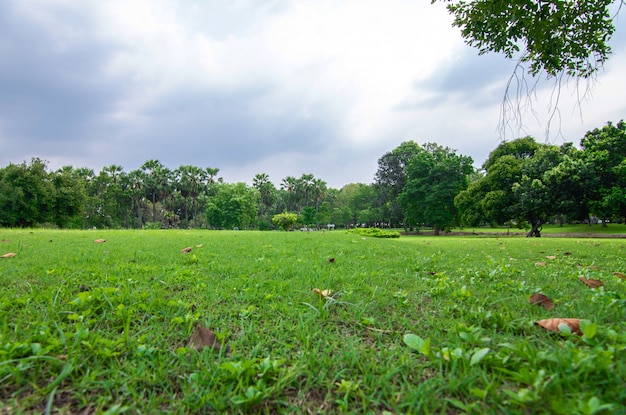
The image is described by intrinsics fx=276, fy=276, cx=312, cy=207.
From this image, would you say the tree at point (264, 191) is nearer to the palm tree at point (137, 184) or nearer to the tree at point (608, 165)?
the palm tree at point (137, 184)

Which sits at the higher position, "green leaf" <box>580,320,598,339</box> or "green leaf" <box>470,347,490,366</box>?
"green leaf" <box>580,320,598,339</box>

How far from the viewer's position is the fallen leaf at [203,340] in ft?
4.46

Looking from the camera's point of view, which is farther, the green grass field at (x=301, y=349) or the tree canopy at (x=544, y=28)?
the tree canopy at (x=544, y=28)

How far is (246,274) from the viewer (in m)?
2.74

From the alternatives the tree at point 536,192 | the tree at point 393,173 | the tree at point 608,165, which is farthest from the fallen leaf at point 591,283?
the tree at point 393,173

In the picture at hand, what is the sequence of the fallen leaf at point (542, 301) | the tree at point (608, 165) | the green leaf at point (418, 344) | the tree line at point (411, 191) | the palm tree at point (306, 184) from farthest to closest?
the palm tree at point (306, 184), the tree line at point (411, 191), the tree at point (608, 165), the fallen leaf at point (542, 301), the green leaf at point (418, 344)

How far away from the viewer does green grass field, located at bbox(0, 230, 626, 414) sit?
996mm

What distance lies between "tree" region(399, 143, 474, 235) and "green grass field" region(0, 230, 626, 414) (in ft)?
93.1

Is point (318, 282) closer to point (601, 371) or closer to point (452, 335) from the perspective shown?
point (452, 335)

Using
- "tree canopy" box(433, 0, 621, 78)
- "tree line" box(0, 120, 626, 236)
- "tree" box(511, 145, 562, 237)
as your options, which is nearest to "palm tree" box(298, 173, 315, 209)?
"tree line" box(0, 120, 626, 236)

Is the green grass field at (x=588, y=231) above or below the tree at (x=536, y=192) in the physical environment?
below

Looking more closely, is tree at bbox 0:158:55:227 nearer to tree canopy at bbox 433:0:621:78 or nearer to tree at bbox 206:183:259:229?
tree at bbox 206:183:259:229

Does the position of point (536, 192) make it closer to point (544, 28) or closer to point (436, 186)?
point (436, 186)

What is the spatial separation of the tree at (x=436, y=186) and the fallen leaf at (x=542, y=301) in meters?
28.5
